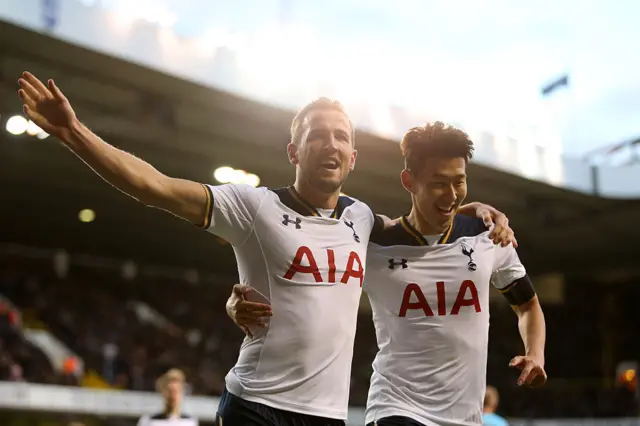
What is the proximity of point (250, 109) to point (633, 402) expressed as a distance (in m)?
13.3

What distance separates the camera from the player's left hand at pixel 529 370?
3459mm

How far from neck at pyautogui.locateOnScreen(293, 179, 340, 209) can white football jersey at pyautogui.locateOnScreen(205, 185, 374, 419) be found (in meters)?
0.07

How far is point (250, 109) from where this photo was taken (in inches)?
504

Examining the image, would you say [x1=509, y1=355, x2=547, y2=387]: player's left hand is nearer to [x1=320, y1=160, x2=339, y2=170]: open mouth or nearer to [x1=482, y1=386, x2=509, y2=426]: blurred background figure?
[x1=320, y1=160, x2=339, y2=170]: open mouth

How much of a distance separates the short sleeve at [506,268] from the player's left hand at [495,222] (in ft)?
0.26

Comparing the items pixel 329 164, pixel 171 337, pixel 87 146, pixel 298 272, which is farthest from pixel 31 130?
pixel 87 146

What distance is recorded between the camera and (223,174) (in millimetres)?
16297

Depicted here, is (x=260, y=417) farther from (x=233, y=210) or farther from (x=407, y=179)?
(x=407, y=179)

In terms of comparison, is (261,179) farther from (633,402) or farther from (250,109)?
(633,402)

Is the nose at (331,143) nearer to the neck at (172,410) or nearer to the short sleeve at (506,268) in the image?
the short sleeve at (506,268)

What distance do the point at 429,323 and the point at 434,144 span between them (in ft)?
2.63

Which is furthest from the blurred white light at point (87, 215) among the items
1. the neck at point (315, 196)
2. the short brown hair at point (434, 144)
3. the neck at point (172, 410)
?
the neck at point (315, 196)

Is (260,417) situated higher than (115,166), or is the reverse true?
(115,166)

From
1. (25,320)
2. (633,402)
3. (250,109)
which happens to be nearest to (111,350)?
(25,320)
